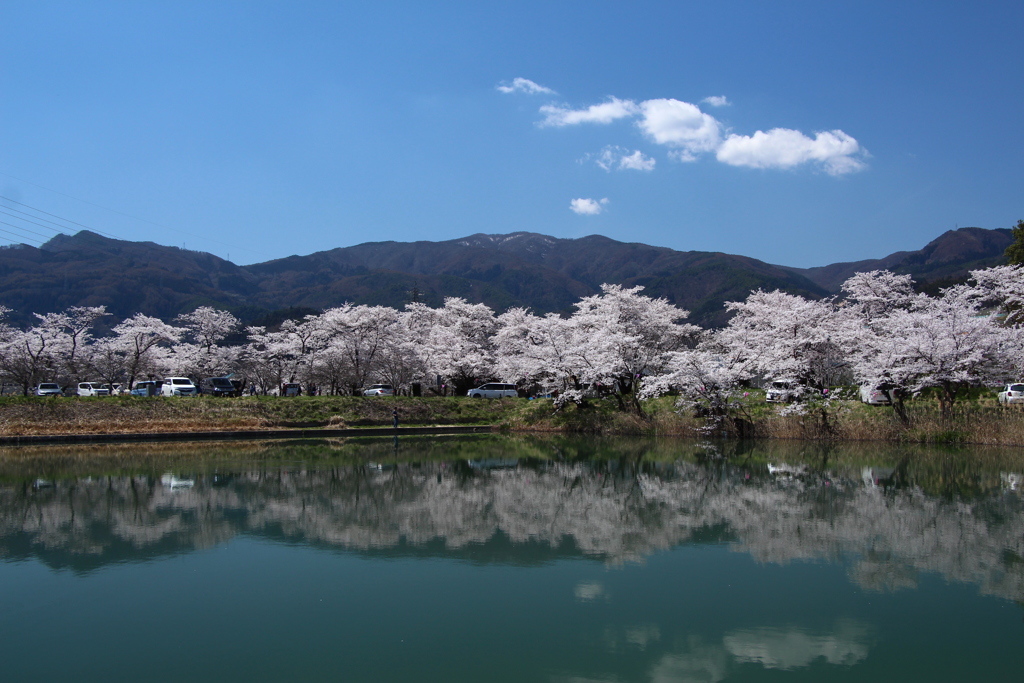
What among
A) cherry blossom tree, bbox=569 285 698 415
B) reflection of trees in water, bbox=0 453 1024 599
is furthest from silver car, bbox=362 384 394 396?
reflection of trees in water, bbox=0 453 1024 599

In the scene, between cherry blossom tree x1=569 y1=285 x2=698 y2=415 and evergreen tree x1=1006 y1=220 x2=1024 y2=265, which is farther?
evergreen tree x1=1006 y1=220 x2=1024 y2=265

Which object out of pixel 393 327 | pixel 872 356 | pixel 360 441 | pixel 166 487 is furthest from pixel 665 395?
pixel 166 487

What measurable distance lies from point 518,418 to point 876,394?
53.6 ft

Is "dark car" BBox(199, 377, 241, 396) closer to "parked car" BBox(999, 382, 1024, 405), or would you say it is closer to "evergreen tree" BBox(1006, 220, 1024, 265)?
"parked car" BBox(999, 382, 1024, 405)

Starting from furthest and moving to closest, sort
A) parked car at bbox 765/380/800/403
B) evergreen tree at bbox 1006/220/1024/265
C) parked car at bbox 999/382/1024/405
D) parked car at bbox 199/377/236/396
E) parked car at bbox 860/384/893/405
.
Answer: parked car at bbox 199/377/236/396, evergreen tree at bbox 1006/220/1024/265, parked car at bbox 765/380/800/403, parked car at bbox 999/382/1024/405, parked car at bbox 860/384/893/405

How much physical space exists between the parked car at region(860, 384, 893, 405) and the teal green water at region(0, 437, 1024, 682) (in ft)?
30.1

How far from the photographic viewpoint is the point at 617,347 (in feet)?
96.5

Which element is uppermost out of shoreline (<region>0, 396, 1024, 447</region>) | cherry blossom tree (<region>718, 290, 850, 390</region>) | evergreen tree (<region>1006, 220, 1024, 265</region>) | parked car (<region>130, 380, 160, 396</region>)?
evergreen tree (<region>1006, 220, 1024, 265</region>)

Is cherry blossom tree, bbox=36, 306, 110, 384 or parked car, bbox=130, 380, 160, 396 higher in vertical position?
cherry blossom tree, bbox=36, 306, 110, 384

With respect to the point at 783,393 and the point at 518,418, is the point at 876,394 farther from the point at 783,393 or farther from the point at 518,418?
the point at 518,418

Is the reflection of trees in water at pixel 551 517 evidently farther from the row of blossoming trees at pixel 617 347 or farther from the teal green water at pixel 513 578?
the row of blossoming trees at pixel 617 347

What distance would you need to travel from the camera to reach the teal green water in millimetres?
5492

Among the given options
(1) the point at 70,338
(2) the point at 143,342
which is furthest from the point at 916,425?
(1) the point at 70,338

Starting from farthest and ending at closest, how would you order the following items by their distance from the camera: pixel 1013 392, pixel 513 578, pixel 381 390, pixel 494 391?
1. pixel 381 390
2. pixel 494 391
3. pixel 1013 392
4. pixel 513 578
